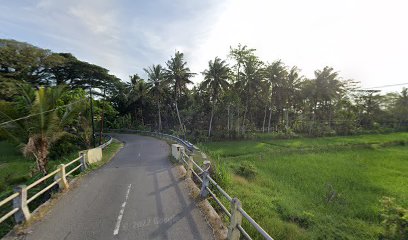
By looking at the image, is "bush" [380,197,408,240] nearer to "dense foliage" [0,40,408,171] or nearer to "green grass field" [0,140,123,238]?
"green grass field" [0,140,123,238]

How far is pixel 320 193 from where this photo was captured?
47.2ft

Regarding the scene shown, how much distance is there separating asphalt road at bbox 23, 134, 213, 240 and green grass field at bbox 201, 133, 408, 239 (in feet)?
7.06

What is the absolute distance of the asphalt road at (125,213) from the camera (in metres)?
6.10

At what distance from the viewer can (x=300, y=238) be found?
27.2 feet

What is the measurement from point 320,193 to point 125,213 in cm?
1172

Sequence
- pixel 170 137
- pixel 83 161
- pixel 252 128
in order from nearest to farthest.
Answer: pixel 83 161 → pixel 170 137 → pixel 252 128

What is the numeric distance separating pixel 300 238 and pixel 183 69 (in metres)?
36.5

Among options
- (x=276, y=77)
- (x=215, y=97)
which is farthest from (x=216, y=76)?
(x=276, y=77)

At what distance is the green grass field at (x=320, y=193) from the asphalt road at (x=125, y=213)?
7.06 feet

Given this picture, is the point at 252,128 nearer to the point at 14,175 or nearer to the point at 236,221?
the point at 14,175

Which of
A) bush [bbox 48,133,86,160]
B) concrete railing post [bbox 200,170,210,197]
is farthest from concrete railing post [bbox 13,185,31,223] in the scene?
bush [bbox 48,133,86,160]

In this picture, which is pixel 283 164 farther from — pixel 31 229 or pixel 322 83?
pixel 322 83

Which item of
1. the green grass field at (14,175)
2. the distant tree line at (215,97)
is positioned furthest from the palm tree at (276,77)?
the green grass field at (14,175)

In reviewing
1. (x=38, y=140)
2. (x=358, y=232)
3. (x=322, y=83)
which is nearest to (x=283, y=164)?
(x=358, y=232)
